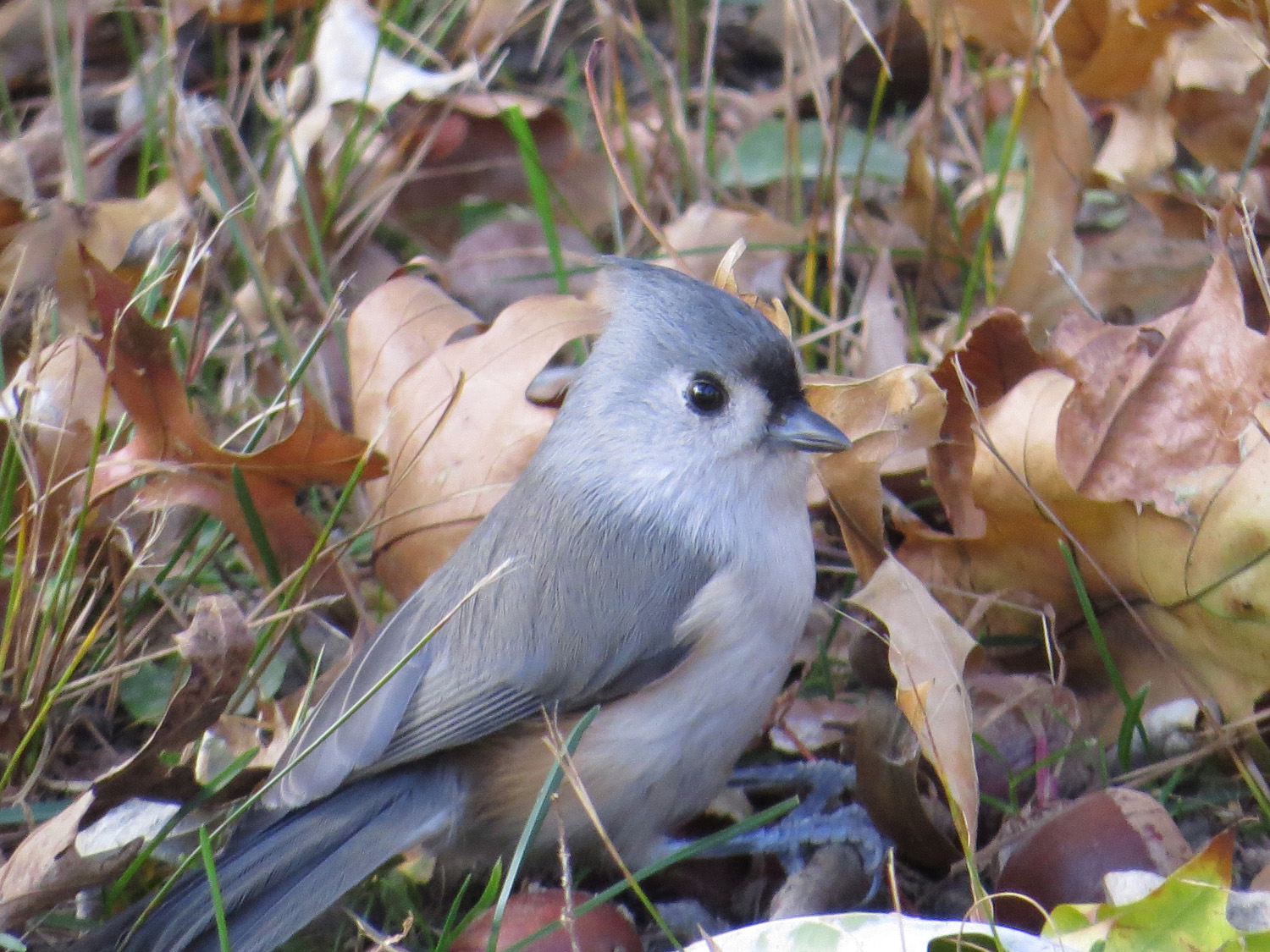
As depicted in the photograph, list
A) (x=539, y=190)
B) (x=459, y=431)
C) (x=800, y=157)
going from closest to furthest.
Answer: (x=459, y=431) < (x=539, y=190) < (x=800, y=157)

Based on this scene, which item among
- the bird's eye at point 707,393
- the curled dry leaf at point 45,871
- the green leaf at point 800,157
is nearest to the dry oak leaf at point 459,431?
the bird's eye at point 707,393

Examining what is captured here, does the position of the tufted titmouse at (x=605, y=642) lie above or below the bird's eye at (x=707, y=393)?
below

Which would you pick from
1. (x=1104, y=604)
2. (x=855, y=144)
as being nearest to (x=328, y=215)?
(x=855, y=144)

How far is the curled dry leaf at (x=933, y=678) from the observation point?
1781 mm

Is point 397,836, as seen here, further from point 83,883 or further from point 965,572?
point 965,572

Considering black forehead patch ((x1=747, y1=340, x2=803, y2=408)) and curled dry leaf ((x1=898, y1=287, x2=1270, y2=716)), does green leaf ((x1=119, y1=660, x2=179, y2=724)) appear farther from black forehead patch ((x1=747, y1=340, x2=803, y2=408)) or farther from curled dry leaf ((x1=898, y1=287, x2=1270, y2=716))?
curled dry leaf ((x1=898, y1=287, x2=1270, y2=716))

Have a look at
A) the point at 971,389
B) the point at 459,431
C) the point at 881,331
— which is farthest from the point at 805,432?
the point at 881,331

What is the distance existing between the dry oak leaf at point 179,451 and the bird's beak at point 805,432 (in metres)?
0.67

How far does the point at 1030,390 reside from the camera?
2.14 metres

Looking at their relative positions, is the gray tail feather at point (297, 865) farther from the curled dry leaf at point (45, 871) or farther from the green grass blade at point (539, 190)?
the green grass blade at point (539, 190)

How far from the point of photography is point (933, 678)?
186 cm

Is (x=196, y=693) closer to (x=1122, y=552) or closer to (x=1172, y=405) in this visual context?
(x=1122, y=552)

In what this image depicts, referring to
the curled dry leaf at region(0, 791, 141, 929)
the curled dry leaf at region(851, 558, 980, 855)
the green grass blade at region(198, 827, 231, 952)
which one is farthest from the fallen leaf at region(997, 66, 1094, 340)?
the curled dry leaf at region(0, 791, 141, 929)

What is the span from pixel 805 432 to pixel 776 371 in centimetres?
11
